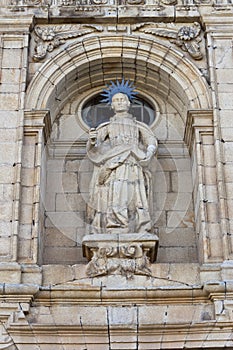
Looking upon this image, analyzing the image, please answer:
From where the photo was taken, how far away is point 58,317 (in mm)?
10352

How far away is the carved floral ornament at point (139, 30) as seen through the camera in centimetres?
1253

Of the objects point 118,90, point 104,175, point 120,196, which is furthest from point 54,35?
point 120,196

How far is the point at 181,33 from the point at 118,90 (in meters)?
1.40

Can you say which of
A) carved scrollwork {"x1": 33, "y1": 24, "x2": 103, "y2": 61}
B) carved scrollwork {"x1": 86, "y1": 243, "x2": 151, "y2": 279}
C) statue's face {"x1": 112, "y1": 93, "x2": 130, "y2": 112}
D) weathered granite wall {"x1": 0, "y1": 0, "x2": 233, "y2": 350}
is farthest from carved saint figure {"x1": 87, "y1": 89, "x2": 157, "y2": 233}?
carved scrollwork {"x1": 33, "y1": 24, "x2": 103, "y2": 61}

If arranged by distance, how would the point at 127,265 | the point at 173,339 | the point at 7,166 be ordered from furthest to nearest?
the point at 7,166 < the point at 127,265 < the point at 173,339

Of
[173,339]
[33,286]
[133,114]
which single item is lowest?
[173,339]

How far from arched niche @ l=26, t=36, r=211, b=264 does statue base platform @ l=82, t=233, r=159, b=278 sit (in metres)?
0.71

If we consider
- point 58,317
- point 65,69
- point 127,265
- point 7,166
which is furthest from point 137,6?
Result: point 58,317

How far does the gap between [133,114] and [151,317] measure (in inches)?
155

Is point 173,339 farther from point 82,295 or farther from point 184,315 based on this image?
point 82,295

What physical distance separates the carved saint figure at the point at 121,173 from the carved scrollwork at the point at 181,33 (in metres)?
1.24

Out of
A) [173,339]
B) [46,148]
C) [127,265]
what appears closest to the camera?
[173,339]

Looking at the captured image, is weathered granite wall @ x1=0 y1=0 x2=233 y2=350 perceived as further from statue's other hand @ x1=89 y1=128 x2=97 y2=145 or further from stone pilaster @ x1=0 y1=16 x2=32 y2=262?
statue's other hand @ x1=89 y1=128 x2=97 y2=145

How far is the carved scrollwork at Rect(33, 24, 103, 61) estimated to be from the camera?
41.0ft
